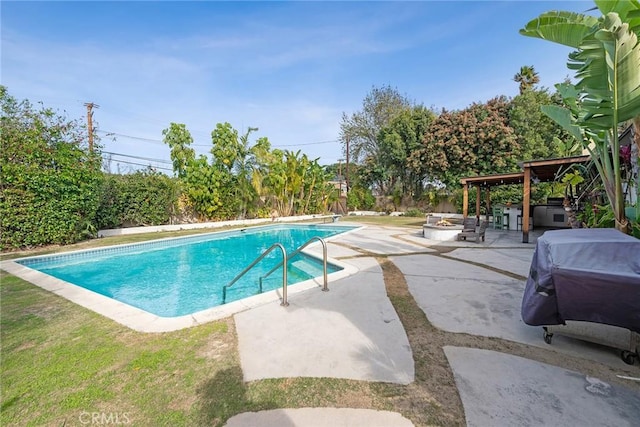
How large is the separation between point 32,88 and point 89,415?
55.5 ft

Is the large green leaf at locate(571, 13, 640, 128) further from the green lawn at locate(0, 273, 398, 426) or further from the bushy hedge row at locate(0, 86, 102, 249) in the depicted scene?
the bushy hedge row at locate(0, 86, 102, 249)

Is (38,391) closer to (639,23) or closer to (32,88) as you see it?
(639,23)

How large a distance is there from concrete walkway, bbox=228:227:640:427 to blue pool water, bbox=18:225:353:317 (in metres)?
2.53

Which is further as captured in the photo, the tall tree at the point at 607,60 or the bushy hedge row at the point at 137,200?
the bushy hedge row at the point at 137,200

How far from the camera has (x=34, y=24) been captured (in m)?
9.30

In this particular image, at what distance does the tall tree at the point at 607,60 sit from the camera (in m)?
3.01

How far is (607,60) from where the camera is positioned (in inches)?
123

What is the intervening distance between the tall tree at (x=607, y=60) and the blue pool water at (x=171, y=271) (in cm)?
501

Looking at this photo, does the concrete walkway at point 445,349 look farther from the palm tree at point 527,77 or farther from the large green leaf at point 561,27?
the palm tree at point 527,77

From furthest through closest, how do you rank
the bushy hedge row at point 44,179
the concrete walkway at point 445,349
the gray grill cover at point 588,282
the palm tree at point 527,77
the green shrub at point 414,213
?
the green shrub at point 414,213
the palm tree at point 527,77
the bushy hedge row at point 44,179
the gray grill cover at point 588,282
the concrete walkway at point 445,349

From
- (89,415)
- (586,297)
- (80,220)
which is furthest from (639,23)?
(80,220)

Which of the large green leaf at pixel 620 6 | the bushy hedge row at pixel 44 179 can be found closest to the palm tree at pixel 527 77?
the large green leaf at pixel 620 6

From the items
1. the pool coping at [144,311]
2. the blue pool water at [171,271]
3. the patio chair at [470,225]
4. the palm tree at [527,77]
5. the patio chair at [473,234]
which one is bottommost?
the blue pool water at [171,271]

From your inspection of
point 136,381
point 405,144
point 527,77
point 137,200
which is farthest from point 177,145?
point 527,77
